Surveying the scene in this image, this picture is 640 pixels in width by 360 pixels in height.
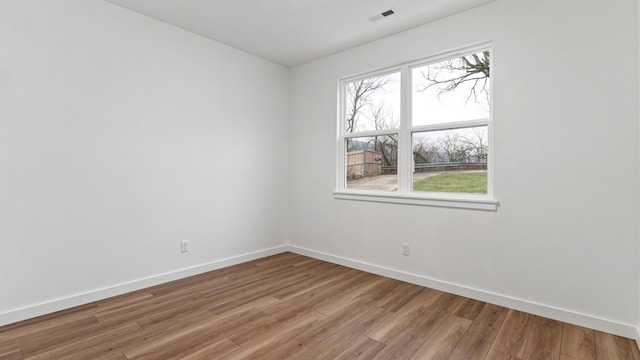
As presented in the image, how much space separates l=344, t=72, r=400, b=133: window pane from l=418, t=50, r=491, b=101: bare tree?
1.17ft

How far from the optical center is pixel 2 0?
230cm

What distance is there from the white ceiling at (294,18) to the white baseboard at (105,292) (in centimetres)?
261

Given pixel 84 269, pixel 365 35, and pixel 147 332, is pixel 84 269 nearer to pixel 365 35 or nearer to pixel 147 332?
pixel 147 332

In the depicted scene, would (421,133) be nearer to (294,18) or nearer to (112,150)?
(294,18)

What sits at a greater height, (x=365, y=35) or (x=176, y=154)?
(x=365, y=35)

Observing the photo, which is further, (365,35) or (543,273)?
(365,35)

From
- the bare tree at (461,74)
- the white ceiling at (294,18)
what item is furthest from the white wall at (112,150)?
the bare tree at (461,74)

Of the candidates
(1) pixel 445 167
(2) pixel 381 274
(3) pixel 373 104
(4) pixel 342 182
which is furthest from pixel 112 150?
(1) pixel 445 167

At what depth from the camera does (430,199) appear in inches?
124

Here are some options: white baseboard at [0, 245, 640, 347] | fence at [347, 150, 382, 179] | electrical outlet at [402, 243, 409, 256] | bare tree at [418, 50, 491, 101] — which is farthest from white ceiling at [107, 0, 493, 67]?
white baseboard at [0, 245, 640, 347]

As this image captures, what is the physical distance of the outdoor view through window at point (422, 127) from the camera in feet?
Answer: 9.77

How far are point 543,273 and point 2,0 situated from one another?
467 cm

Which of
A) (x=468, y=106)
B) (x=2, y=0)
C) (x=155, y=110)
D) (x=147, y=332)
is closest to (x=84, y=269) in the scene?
(x=147, y=332)

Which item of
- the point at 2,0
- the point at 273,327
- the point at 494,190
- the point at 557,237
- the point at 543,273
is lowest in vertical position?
the point at 273,327
